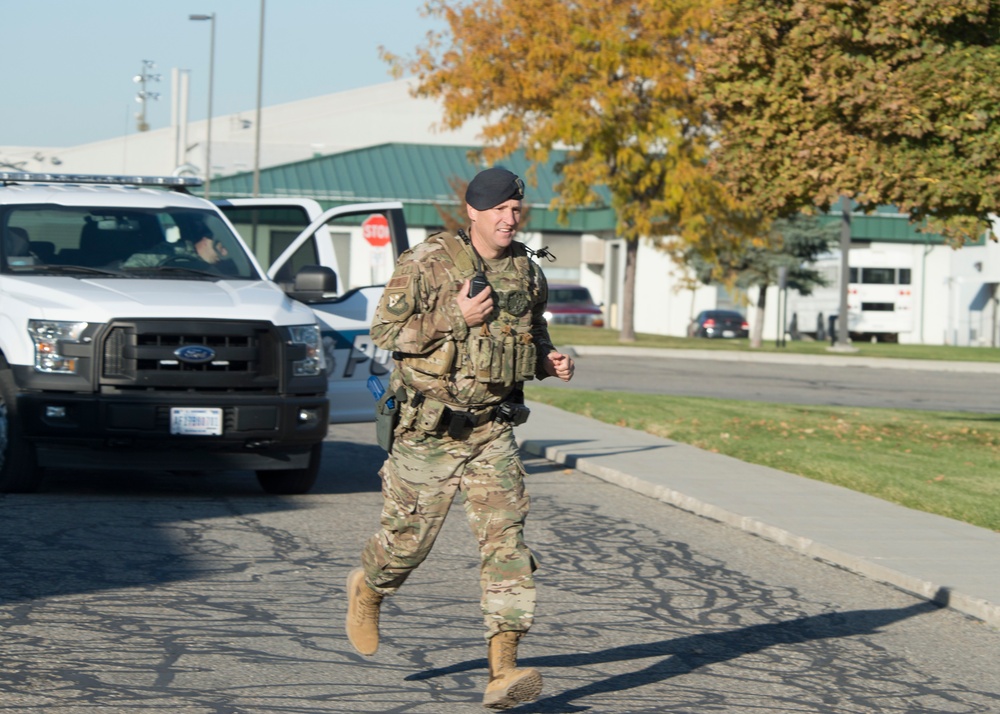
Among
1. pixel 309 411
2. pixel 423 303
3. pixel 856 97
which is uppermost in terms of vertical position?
pixel 856 97

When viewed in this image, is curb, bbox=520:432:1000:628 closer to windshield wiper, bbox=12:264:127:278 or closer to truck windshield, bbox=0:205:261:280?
truck windshield, bbox=0:205:261:280

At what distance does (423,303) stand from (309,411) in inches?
210

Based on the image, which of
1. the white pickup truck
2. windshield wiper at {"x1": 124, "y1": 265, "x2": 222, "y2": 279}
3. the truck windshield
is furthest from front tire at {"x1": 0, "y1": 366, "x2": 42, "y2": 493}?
windshield wiper at {"x1": 124, "y1": 265, "x2": 222, "y2": 279}

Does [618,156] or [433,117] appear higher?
[433,117]

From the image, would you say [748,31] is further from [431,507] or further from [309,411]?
[431,507]

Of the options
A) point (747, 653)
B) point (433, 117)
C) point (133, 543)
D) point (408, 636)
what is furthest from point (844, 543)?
point (433, 117)

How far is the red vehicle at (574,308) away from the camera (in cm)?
6053

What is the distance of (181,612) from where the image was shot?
7.21 m

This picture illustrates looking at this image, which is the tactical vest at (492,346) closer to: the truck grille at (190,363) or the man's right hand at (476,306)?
the man's right hand at (476,306)

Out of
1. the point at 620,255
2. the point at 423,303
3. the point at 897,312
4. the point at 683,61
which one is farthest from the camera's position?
the point at 620,255

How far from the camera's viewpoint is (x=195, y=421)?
10.4 metres

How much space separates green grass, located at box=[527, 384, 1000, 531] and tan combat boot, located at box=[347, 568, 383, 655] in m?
6.31

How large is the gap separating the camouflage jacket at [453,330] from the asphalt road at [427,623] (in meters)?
1.21

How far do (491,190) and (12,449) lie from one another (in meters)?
5.98
